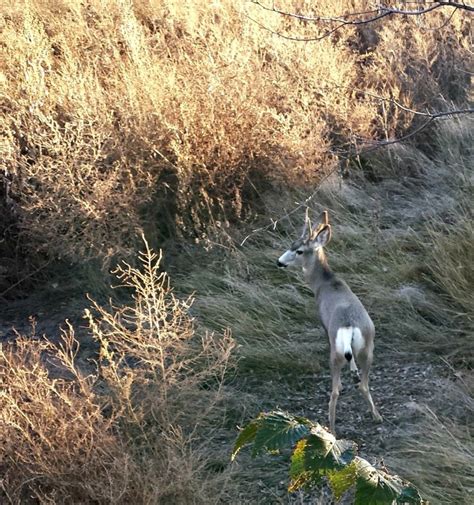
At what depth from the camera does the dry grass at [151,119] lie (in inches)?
230

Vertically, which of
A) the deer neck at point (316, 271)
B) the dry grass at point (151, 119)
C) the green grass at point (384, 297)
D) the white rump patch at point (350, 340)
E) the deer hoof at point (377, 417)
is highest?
the dry grass at point (151, 119)

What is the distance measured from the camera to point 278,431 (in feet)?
5.93

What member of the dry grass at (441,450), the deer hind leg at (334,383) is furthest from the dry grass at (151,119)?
the dry grass at (441,450)

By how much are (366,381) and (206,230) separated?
247 cm

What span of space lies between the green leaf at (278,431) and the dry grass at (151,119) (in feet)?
13.0

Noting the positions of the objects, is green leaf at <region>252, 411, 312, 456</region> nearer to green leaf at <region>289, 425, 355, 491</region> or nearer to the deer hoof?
green leaf at <region>289, 425, 355, 491</region>

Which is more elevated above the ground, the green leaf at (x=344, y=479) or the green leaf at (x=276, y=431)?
the green leaf at (x=276, y=431)

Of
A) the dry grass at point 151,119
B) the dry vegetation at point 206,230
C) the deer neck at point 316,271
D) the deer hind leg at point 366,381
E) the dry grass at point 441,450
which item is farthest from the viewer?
the dry grass at point 151,119

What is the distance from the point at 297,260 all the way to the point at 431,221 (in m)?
1.30

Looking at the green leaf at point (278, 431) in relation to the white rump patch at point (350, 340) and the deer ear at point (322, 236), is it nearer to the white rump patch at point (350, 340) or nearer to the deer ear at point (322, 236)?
the white rump patch at point (350, 340)

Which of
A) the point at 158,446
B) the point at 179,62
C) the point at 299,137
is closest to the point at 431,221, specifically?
the point at 299,137

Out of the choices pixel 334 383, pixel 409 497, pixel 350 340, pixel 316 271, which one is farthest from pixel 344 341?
pixel 409 497

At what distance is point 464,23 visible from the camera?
841 centimetres

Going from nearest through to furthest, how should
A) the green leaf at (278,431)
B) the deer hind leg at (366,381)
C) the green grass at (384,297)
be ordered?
the green leaf at (278,431) < the green grass at (384,297) < the deer hind leg at (366,381)
